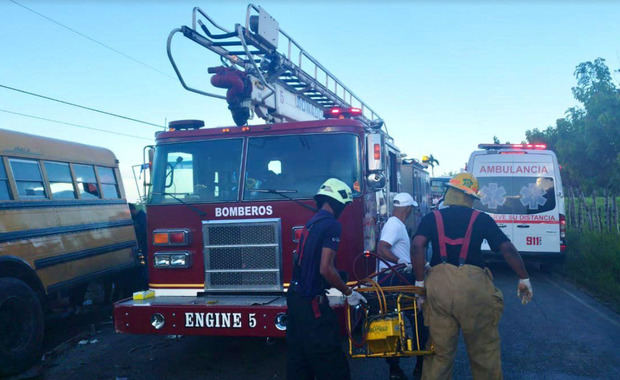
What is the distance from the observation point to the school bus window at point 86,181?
7875 millimetres

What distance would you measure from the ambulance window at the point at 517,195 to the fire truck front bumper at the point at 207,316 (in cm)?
672

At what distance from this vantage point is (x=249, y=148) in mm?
5828

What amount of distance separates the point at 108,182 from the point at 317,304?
636cm

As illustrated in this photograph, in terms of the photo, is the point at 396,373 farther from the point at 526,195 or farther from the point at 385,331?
the point at 526,195

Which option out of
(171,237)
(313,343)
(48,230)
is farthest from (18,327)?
(313,343)

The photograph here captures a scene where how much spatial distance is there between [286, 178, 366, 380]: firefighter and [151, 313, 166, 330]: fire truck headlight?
6.05ft

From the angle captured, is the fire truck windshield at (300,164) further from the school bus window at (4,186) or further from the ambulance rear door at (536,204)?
the ambulance rear door at (536,204)

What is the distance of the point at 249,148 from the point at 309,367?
2.83 m

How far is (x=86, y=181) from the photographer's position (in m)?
8.10

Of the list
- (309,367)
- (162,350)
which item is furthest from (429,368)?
(162,350)

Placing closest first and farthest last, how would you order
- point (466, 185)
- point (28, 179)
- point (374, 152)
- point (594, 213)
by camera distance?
point (466, 185) < point (374, 152) < point (28, 179) < point (594, 213)

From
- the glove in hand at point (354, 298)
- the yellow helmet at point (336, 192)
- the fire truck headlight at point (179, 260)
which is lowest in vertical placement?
the glove in hand at point (354, 298)

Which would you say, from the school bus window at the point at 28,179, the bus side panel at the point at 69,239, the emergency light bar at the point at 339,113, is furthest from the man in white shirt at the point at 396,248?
the school bus window at the point at 28,179

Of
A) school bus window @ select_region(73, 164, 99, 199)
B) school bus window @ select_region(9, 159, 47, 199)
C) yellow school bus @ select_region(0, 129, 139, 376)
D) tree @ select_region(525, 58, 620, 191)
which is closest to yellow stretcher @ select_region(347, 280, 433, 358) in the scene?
yellow school bus @ select_region(0, 129, 139, 376)
